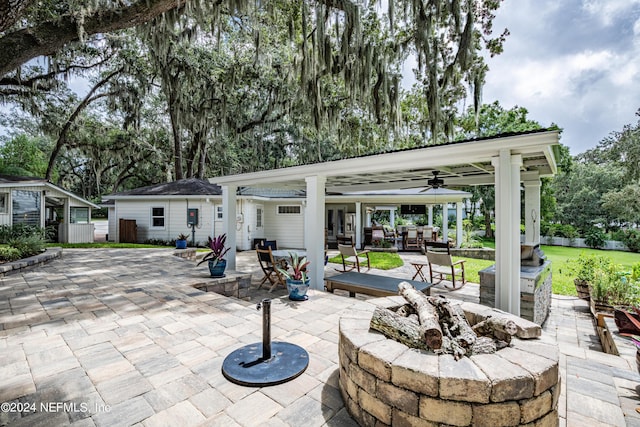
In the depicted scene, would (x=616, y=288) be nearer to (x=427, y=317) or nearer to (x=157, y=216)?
(x=427, y=317)

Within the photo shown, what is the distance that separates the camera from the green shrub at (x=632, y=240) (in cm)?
1608

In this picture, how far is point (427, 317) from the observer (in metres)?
2.08

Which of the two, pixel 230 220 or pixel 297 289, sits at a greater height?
pixel 230 220

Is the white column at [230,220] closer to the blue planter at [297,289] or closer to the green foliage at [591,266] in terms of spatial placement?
the blue planter at [297,289]

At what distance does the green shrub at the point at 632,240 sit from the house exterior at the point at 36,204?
2848cm

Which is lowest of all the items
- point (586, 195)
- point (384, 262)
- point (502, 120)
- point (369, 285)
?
point (384, 262)

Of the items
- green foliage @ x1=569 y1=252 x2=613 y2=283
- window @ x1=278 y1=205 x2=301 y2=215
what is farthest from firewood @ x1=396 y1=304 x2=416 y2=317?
window @ x1=278 y1=205 x2=301 y2=215

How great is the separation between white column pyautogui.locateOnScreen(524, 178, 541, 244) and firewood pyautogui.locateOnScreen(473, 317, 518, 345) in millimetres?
4511

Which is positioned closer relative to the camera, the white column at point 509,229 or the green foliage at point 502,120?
the white column at point 509,229

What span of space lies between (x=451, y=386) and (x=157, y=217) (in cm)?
1476

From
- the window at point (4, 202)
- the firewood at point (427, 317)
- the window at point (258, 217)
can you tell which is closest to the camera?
the firewood at point (427, 317)

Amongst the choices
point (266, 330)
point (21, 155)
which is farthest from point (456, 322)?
point (21, 155)

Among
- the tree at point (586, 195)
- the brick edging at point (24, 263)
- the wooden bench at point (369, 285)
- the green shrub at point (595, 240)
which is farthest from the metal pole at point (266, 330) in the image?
the tree at point (586, 195)

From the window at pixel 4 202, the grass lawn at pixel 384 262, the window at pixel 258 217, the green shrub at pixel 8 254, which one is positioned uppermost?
the window at pixel 4 202
